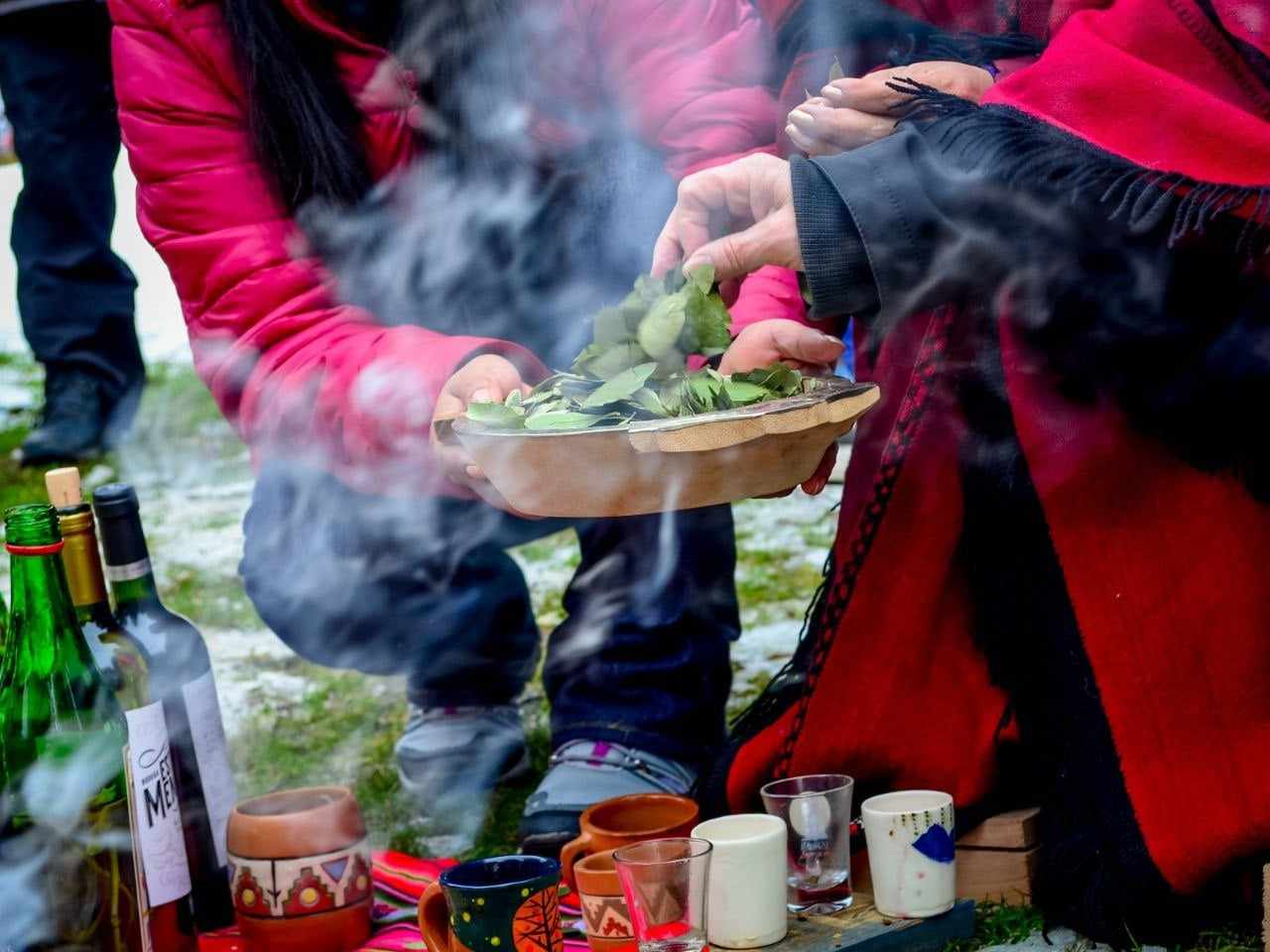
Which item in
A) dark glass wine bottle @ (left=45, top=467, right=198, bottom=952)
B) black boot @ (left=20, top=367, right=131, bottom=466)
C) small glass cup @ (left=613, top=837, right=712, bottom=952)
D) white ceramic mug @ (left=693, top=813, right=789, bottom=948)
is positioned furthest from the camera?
black boot @ (left=20, top=367, right=131, bottom=466)

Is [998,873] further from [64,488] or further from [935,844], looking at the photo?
[64,488]

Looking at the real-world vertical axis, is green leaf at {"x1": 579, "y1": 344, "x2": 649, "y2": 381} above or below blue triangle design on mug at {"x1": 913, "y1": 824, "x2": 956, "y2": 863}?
above

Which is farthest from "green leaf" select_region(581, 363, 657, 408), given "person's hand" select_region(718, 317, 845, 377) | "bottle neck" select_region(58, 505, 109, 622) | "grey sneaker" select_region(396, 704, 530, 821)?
"grey sneaker" select_region(396, 704, 530, 821)

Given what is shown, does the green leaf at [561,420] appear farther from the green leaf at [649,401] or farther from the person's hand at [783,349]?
the person's hand at [783,349]

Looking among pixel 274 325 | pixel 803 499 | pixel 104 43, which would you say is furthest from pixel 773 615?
pixel 104 43

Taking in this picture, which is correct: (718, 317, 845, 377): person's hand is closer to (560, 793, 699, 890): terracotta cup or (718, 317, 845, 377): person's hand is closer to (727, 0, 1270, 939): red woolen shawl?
(727, 0, 1270, 939): red woolen shawl

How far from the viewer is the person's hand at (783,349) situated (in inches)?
55.7

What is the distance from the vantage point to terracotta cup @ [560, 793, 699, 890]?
1.42m

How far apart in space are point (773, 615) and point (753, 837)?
1673 mm

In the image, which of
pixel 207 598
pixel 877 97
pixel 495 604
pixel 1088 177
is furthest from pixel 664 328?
pixel 207 598

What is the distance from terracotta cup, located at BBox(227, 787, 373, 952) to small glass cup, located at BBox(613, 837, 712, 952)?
37 cm

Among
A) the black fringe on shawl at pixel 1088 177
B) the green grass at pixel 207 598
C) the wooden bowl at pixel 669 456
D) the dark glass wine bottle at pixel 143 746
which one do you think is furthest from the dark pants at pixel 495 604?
the green grass at pixel 207 598

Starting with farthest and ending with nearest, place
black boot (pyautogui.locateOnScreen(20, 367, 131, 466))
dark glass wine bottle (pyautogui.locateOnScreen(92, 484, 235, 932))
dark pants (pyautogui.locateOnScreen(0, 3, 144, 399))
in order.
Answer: black boot (pyautogui.locateOnScreen(20, 367, 131, 466)) → dark pants (pyautogui.locateOnScreen(0, 3, 144, 399)) → dark glass wine bottle (pyautogui.locateOnScreen(92, 484, 235, 932))

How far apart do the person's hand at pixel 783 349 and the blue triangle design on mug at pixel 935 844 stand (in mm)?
343
